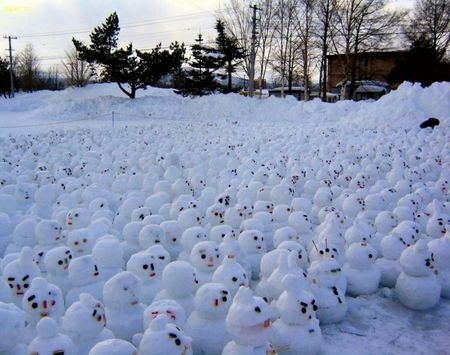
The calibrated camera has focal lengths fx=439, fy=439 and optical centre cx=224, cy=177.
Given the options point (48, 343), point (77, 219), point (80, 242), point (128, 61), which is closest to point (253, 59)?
point (128, 61)

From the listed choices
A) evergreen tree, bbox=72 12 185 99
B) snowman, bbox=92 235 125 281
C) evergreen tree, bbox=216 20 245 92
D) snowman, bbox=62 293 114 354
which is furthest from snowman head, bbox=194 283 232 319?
evergreen tree, bbox=216 20 245 92

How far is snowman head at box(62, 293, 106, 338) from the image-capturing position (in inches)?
106

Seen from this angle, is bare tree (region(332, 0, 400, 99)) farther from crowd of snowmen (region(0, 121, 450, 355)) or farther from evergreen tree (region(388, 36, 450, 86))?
crowd of snowmen (region(0, 121, 450, 355))

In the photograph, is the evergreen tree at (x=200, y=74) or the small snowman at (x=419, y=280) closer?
the small snowman at (x=419, y=280)

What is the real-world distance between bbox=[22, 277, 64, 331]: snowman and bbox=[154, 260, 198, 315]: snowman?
30.2 inches

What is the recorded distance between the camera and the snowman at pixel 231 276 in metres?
3.36

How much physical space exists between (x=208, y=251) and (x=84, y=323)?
127cm

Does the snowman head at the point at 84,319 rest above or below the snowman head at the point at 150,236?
below

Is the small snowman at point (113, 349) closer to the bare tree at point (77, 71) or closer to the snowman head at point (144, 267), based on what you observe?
the snowman head at point (144, 267)

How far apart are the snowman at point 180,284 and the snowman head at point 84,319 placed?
661 mm

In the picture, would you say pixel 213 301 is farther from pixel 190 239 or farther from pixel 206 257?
pixel 190 239

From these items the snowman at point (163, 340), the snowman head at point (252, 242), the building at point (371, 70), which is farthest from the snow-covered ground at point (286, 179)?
the building at point (371, 70)

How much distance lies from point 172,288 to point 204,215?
6.96ft

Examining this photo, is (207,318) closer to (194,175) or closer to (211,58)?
(194,175)
